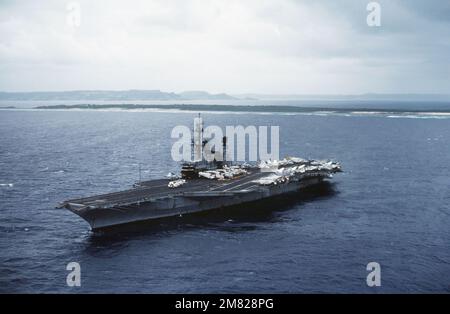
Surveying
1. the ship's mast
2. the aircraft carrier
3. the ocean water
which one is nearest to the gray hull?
the aircraft carrier

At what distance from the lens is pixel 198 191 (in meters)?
52.5

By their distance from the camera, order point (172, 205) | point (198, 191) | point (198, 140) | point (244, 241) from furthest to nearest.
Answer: point (198, 140) → point (198, 191) → point (172, 205) → point (244, 241)

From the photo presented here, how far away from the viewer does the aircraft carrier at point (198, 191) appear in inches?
1786

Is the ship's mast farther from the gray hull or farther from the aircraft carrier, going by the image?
the gray hull

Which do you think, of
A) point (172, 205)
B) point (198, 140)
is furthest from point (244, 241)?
point (198, 140)

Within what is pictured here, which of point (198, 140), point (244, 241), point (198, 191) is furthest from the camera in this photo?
point (198, 140)

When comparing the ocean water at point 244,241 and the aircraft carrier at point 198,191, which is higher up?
the aircraft carrier at point 198,191

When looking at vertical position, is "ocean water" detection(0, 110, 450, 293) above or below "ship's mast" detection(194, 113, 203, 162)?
below

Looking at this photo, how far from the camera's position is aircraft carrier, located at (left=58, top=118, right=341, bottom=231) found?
4538 cm

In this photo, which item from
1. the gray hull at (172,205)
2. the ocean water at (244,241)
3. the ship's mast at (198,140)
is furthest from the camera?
the ship's mast at (198,140)

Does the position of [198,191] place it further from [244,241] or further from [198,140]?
[198,140]

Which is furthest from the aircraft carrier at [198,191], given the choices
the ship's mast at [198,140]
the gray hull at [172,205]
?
the ship's mast at [198,140]

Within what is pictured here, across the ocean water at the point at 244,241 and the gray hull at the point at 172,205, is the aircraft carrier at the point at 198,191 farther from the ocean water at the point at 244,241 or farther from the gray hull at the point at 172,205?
the ocean water at the point at 244,241
